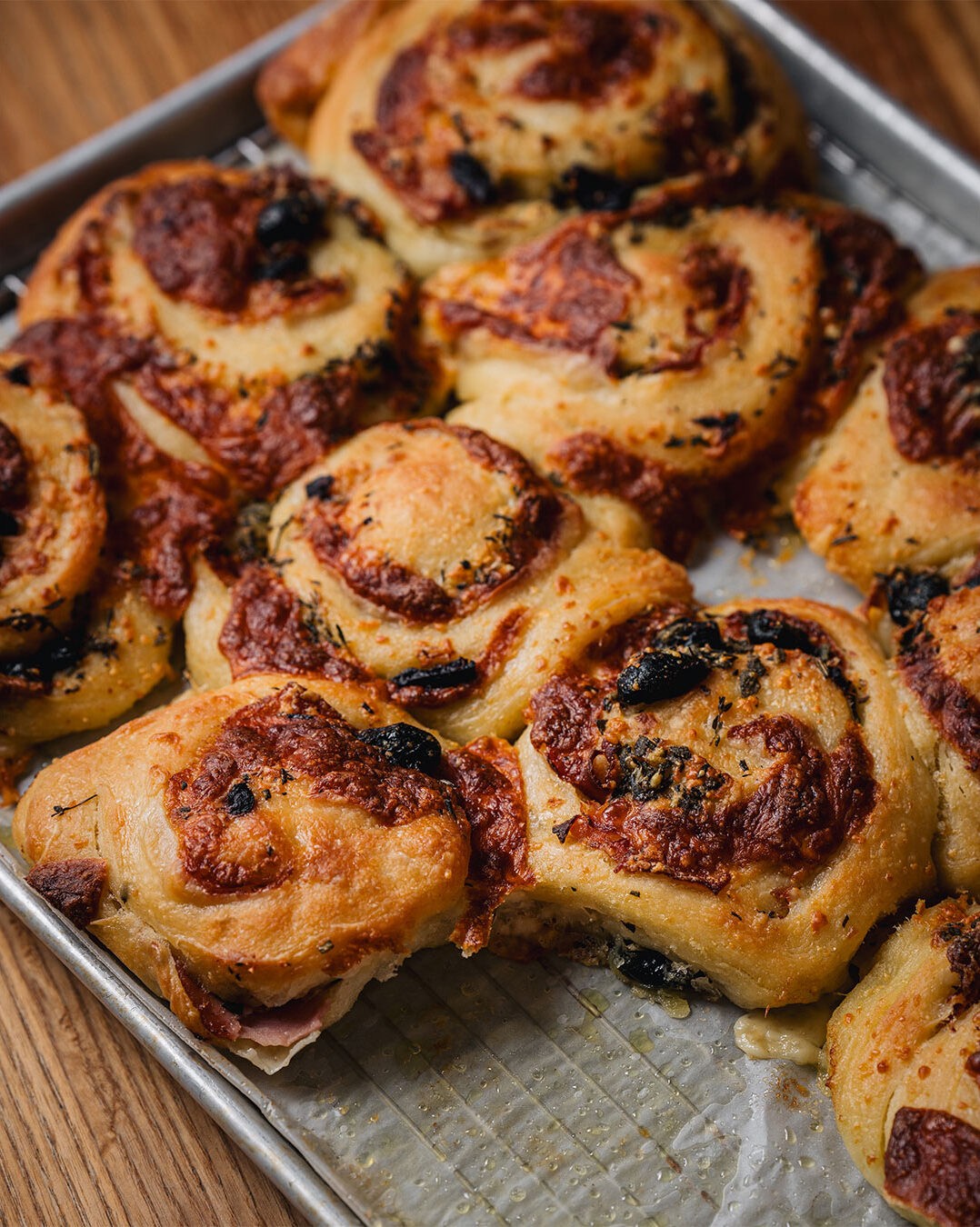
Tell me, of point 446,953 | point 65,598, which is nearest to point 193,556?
point 65,598

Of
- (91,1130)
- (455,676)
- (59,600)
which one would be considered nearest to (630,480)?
(455,676)

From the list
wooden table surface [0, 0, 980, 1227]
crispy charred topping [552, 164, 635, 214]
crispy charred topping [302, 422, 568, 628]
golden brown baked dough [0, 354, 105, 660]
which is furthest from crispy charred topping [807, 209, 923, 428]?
wooden table surface [0, 0, 980, 1227]

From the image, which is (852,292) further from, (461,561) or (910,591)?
(461,561)

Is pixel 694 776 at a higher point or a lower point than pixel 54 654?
lower

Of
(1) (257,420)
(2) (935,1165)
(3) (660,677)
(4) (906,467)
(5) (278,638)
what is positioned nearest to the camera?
(2) (935,1165)

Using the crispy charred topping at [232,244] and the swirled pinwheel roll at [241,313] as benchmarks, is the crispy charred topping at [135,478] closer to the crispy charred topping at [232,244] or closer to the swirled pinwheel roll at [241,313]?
the swirled pinwheel roll at [241,313]

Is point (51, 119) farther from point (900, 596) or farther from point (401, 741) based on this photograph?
point (900, 596)

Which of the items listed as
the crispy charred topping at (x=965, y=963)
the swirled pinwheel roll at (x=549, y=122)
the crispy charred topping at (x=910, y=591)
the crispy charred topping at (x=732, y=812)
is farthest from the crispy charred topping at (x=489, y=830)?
the swirled pinwheel roll at (x=549, y=122)
